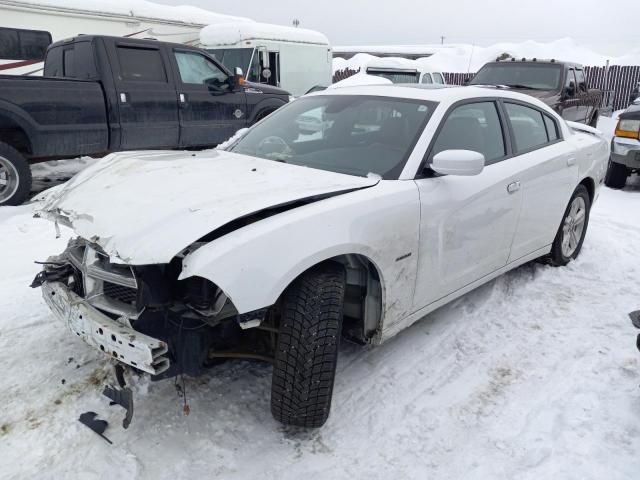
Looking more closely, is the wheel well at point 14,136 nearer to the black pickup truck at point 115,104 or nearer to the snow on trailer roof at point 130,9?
the black pickup truck at point 115,104

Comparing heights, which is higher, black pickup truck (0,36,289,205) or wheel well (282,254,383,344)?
black pickup truck (0,36,289,205)

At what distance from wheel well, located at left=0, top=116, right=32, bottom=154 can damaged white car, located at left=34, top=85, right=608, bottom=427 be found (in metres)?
3.67

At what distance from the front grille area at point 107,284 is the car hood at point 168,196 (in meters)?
0.19

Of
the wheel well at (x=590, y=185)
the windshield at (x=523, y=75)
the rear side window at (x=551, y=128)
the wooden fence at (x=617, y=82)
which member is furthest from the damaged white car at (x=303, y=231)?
the wooden fence at (x=617, y=82)

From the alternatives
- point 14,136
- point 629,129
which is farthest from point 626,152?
point 14,136

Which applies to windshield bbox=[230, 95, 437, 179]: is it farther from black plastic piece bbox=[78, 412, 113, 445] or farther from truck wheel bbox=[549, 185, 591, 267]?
truck wheel bbox=[549, 185, 591, 267]

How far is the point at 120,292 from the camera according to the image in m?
2.59

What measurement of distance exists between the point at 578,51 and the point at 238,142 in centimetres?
3320

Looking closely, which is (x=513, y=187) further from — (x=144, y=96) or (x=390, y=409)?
(x=144, y=96)

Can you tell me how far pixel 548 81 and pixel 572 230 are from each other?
6158mm

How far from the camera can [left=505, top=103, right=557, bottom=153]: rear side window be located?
398 centimetres

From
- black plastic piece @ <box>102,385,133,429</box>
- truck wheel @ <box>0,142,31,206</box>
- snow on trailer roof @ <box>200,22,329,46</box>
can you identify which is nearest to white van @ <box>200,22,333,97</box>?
snow on trailer roof @ <box>200,22,329,46</box>

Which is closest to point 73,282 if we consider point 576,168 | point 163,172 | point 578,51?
point 163,172

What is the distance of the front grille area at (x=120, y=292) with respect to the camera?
2547 mm
